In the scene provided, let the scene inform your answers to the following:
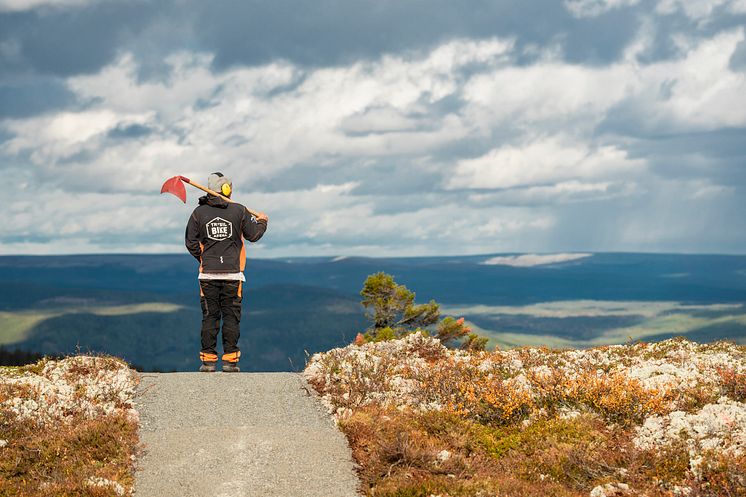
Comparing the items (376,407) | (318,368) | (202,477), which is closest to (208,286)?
(318,368)

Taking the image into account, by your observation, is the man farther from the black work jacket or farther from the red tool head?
the red tool head

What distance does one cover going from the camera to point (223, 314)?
814 inches

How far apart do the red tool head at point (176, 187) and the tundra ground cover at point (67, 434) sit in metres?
5.10

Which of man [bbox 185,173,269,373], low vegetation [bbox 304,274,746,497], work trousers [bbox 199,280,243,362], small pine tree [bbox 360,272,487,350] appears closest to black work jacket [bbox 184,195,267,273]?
man [bbox 185,173,269,373]

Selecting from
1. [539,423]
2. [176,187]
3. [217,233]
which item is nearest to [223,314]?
[217,233]

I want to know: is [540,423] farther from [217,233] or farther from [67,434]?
[217,233]

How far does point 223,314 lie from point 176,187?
11.8 feet

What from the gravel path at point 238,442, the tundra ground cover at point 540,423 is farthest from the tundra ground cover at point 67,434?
the tundra ground cover at point 540,423

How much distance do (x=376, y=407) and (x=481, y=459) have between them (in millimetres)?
3001

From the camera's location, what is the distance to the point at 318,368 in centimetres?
1891

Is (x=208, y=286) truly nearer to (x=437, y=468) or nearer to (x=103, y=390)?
(x=103, y=390)

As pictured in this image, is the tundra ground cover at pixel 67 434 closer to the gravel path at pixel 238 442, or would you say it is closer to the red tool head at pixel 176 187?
the gravel path at pixel 238 442

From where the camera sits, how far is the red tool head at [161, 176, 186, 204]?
66.6 ft

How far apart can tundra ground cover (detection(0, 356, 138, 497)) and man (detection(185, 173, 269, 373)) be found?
10.9 ft
